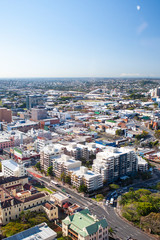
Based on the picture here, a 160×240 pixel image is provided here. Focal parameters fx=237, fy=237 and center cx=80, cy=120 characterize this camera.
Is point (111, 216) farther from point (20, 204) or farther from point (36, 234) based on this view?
point (20, 204)

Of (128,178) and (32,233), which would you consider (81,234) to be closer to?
(32,233)

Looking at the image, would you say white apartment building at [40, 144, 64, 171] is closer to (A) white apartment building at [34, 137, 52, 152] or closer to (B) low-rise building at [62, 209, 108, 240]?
(A) white apartment building at [34, 137, 52, 152]

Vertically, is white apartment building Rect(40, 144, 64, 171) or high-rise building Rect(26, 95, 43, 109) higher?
high-rise building Rect(26, 95, 43, 109)

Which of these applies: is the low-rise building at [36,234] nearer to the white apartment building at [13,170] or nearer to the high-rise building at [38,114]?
the white apartment building at [13,170]

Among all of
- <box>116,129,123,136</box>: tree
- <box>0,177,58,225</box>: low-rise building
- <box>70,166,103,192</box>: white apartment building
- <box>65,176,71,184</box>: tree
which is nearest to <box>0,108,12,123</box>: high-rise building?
<box>116,129,123,136</box>: tree

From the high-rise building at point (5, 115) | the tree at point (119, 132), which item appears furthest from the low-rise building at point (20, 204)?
the high-rise building at point (5, 115)

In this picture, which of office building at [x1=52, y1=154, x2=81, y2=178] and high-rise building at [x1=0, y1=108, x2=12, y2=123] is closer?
office building at [x1=52, y1=154, x2=81, y2=178]
